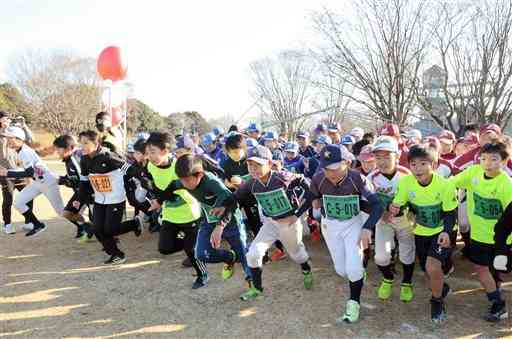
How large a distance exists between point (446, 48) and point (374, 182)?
11748 mm

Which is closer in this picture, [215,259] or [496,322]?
[496,322]

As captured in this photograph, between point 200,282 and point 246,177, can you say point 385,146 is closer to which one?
point 246,177

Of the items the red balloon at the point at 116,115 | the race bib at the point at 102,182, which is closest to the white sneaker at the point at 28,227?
the race bib at the point at 102,182

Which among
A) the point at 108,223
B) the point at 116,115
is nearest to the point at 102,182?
the point at 108,223

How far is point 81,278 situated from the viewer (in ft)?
15.6

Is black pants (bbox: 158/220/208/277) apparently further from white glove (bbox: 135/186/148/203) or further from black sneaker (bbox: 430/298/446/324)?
black sneaker (bbox: 430/298/446/324)

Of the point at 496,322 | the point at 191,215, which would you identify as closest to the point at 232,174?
the point at 191,215

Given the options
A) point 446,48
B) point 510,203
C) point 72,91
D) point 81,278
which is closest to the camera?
point 510,203

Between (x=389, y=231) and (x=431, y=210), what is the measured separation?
0.59 m

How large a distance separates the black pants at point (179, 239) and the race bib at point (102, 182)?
4.11 feet

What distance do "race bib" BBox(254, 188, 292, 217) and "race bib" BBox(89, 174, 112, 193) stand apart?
230 centimetres

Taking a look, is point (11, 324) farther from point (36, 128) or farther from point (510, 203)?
point (36, 128)

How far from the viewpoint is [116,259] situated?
5.35 metres

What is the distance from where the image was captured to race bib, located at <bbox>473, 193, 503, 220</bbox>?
335 cm
